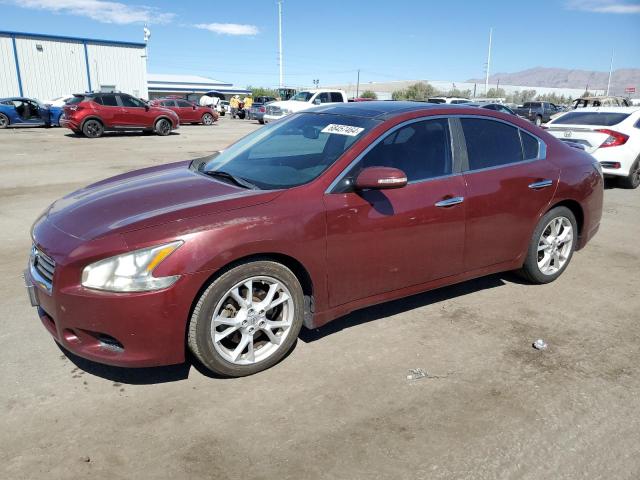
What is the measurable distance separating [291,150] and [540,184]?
2.13 meters

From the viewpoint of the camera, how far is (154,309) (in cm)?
281

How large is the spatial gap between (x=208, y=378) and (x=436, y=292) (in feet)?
7.45

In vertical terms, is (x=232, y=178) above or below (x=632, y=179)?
above

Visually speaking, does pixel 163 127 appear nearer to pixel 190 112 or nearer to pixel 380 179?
pixel 190 112

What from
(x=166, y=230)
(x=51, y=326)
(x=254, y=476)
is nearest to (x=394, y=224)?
(x=166, y=230)

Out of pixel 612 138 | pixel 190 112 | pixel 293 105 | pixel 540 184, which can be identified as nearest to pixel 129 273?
pixel 540 184

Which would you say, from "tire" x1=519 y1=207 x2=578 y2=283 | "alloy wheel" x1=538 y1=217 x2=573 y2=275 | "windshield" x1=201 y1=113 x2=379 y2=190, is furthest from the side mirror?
"alloy wheel" x1=538 y1=217 x2=573 y2=275

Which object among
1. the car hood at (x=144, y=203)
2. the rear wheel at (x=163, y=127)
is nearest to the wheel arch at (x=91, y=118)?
the rear wheel at (x=163, y=127)

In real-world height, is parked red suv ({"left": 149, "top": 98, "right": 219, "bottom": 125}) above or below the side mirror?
below

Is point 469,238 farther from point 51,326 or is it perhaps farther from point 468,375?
point 51,326

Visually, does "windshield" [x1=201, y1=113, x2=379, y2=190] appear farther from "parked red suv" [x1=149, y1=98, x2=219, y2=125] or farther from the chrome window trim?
"parked red suv" [x1=149, y1=98, x2=219, y2=125]

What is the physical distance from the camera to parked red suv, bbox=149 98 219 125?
29.7 m

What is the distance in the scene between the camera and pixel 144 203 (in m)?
3.28

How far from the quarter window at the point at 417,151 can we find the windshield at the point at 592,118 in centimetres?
736
